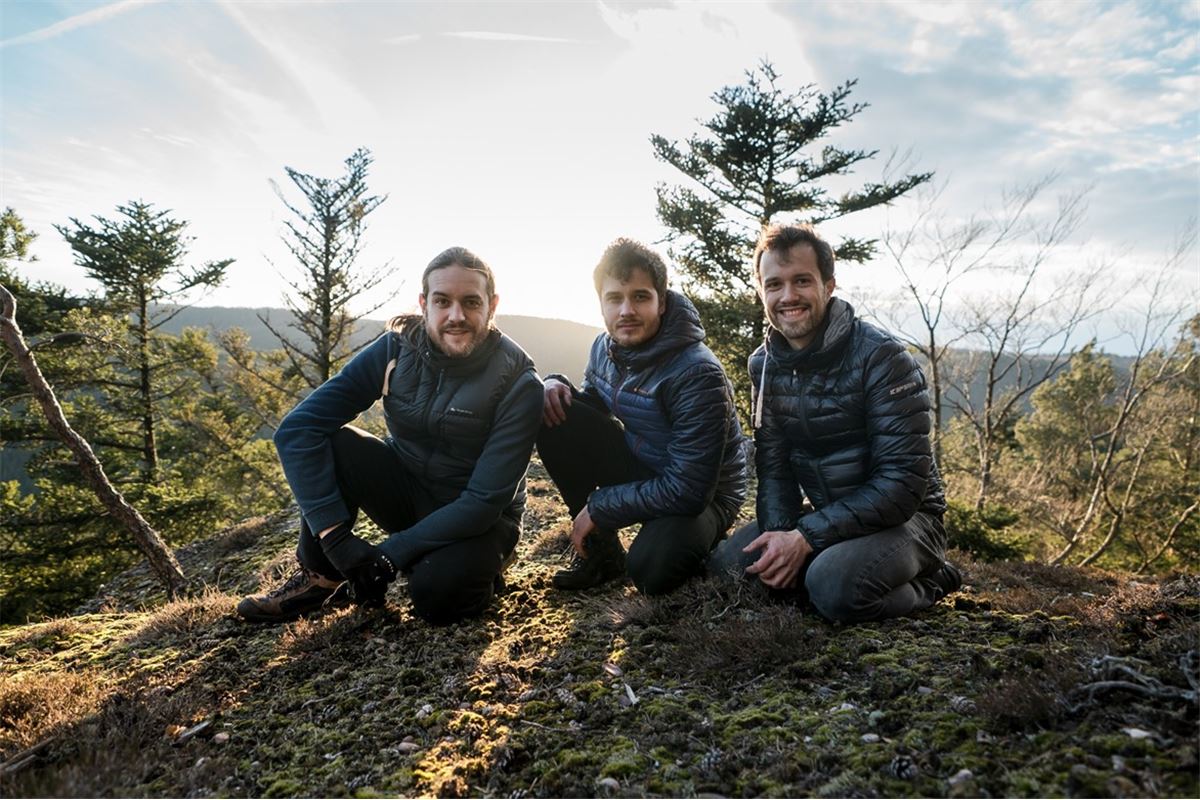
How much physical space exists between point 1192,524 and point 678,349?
887 inches

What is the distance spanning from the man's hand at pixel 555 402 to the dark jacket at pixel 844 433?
131 centimetres

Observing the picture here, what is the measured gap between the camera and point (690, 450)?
3.56 m

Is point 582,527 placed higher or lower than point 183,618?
higher

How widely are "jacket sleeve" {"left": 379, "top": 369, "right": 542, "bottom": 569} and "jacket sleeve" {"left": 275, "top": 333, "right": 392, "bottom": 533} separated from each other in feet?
1.47

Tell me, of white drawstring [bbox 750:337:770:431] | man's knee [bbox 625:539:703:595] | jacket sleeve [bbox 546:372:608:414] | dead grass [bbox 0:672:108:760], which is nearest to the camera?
dead grass [bbox 0:672:108:760]

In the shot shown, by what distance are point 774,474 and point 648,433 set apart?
829 mm

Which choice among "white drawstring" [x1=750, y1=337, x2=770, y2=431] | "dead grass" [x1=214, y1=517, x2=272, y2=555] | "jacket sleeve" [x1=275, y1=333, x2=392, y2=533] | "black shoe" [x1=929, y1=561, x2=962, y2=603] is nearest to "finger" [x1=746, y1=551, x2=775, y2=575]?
"white drawstring" [x1=750, y1=337, x2=770, y2=431]

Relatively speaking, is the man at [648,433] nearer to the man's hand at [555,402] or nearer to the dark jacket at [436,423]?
the man's hand at [555,402]

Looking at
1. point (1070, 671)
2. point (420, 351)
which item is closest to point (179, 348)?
point (420, 351)

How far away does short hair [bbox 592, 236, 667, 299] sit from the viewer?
3.53m

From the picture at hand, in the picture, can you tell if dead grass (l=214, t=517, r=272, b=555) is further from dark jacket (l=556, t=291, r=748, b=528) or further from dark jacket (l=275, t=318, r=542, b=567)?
dark jacket (l=556, t=291, r=748, b=528)

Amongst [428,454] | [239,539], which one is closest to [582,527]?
[428,454]

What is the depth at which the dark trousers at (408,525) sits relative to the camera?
11.6 feet

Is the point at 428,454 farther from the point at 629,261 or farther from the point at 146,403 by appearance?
the point at 146,403
